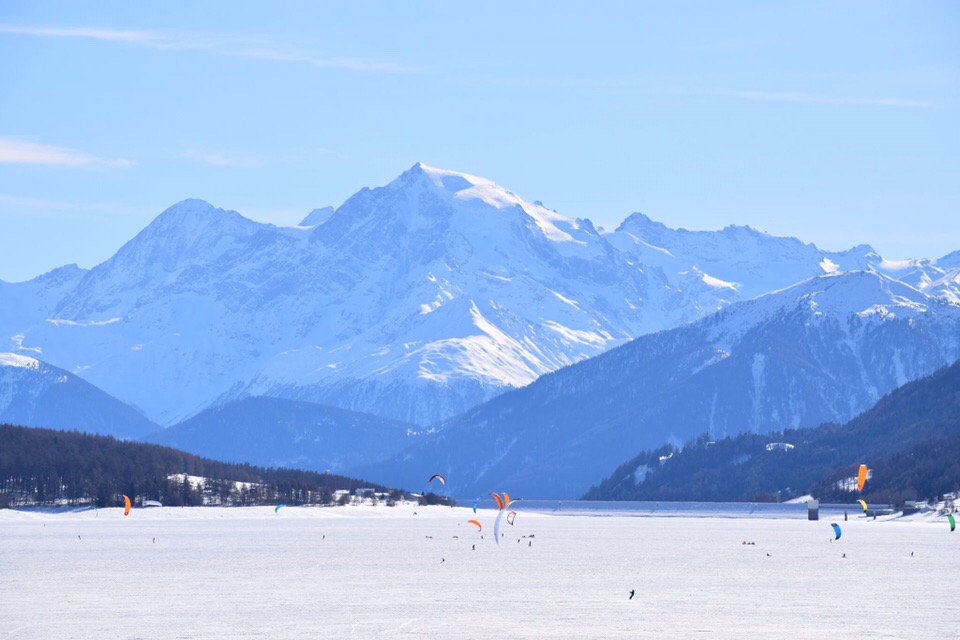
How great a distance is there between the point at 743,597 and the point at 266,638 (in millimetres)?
41747

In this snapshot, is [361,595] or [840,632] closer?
[840,632]

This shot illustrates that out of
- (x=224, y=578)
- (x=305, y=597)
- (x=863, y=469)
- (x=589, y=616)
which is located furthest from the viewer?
(x=863, y=469)

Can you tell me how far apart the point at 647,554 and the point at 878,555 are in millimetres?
24828

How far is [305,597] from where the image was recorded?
438ft

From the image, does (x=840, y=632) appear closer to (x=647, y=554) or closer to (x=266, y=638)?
(x=266, y=638)

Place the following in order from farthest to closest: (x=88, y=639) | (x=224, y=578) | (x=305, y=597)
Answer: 1. (x=224, y=578)
2. (x=305, y=597)
3. (x=88, y=639)

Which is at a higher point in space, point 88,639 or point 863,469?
point 863,469

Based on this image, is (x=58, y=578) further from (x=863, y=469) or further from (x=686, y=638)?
(x=863, y=469)

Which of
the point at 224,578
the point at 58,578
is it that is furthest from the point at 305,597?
the point at 58,578

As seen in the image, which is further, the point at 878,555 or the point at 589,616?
the point at 878,555

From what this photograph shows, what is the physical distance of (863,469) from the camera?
18750 centimetres

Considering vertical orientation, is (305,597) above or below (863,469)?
below

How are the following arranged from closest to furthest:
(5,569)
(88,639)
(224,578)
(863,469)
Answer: (88,639)
(224,578)
(5,569)
(863,469)

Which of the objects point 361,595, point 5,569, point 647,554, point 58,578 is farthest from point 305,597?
point 647,554
